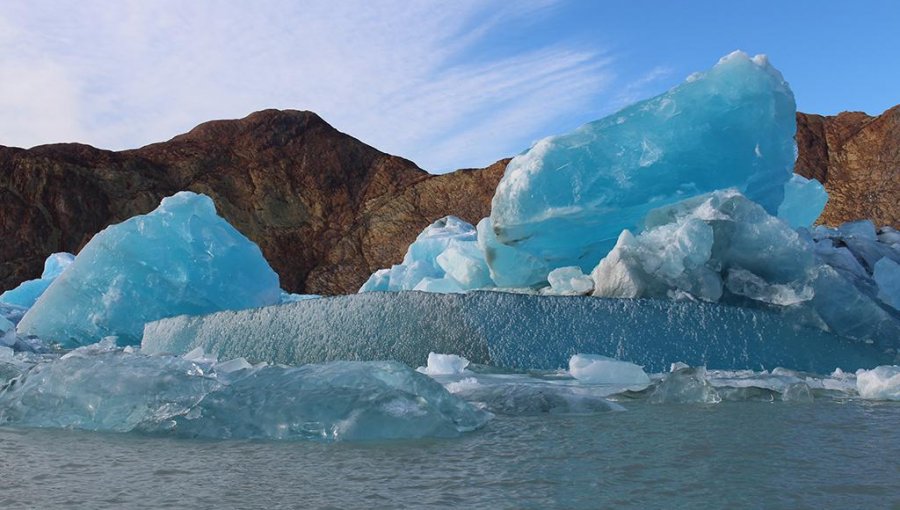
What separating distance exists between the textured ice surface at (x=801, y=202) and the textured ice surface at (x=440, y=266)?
241cm

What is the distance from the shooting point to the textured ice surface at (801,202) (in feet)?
20.7

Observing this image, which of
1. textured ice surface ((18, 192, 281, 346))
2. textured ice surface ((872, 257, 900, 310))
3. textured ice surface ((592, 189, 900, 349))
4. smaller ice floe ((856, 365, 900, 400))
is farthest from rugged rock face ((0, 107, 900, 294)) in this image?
smaller ice floe ((856, 365, 900, 400))

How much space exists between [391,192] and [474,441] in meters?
24.9

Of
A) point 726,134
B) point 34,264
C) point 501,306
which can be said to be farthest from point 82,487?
point 34,264

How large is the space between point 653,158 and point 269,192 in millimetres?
22272

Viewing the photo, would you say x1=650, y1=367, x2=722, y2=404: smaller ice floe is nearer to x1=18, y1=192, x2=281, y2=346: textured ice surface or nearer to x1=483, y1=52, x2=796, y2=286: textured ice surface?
x1=483, y1=52, x2=796, y2=286: textured ice surface

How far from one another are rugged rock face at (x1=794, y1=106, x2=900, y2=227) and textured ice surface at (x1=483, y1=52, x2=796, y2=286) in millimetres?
18284

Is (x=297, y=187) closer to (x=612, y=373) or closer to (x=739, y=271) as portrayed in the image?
(x=739, y=271)

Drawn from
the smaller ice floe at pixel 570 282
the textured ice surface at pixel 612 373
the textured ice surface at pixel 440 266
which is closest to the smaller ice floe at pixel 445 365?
the textured ice surface at pixel 612 373

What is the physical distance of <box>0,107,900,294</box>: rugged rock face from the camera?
73.9 feet

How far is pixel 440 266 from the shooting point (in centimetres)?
810

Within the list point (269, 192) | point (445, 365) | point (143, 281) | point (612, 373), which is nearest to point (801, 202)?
point (612, 373)

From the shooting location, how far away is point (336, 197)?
1059 inches

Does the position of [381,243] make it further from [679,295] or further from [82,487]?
[82,487]
